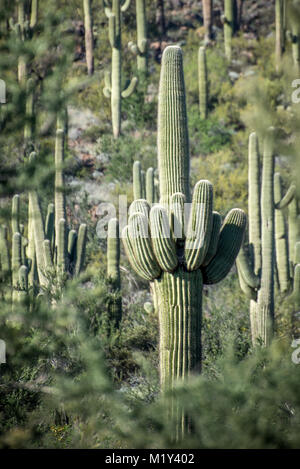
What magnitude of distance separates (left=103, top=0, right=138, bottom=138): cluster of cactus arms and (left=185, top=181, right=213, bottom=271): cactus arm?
10507mm

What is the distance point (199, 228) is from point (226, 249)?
0.49m

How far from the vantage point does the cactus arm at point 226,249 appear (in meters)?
5.93

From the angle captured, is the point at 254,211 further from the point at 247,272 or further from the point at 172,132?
the point at 172,132

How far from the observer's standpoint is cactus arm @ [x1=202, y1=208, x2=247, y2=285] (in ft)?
19.5

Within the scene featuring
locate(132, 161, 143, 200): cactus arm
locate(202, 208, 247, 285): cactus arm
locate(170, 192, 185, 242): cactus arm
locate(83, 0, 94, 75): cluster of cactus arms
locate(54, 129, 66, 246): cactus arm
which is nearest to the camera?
locate(170, 192, 185, 242): cactus arm

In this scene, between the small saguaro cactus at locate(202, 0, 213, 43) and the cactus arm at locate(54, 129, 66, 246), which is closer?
the cactus arm at locate(54, 129, 66, 246)

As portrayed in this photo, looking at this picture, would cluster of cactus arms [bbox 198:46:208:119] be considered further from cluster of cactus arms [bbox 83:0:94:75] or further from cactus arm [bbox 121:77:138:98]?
cluster of cactus arms [bbox 83:0:94:75]

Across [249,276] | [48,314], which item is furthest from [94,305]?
[48,314]

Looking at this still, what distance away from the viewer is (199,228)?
5.64 m

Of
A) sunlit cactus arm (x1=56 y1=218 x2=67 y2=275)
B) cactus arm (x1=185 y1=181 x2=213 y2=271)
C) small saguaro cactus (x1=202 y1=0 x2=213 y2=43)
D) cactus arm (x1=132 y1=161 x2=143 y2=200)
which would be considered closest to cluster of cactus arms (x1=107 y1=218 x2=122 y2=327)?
sunlit cactus arm (x1=56 y1=218 x2=67 y2=275)

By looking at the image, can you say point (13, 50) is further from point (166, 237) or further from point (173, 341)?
point (173, 341)

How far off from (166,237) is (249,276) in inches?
132

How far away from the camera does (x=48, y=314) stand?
4.89 meters

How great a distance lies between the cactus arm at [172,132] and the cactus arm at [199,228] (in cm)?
39
